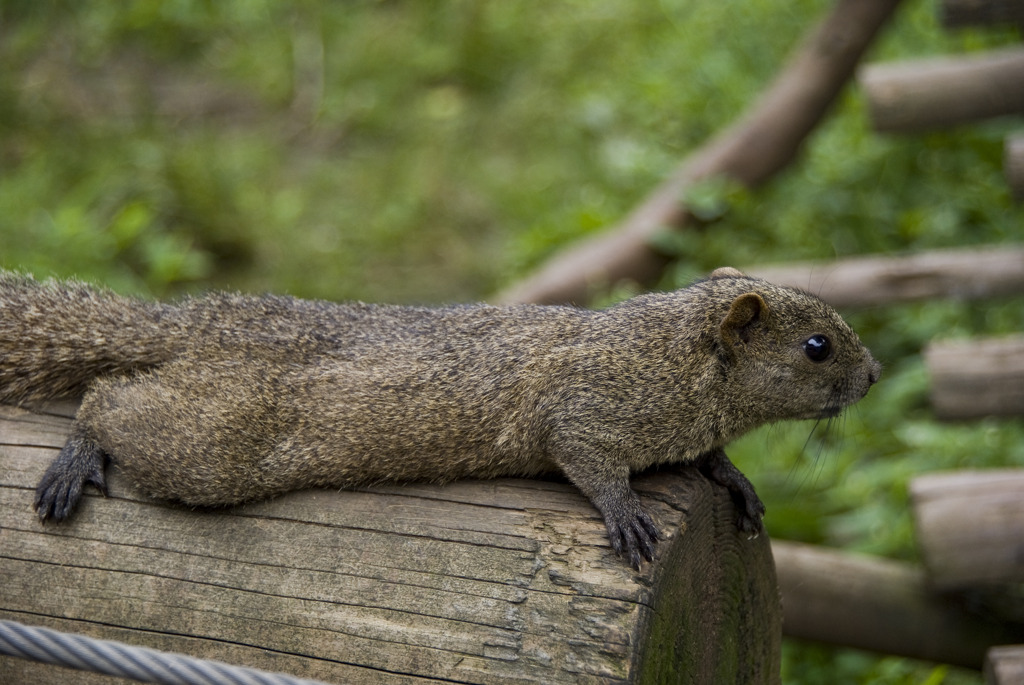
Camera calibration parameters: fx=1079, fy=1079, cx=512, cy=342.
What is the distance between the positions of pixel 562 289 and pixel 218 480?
12.9ft

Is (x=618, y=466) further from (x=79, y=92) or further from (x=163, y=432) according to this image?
(x=79, y=92)

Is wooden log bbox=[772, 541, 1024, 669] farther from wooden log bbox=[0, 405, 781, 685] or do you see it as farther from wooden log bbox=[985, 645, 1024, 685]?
wooden log bbox=[0, 405, 781, 685]

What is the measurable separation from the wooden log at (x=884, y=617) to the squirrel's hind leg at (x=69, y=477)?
2727 millimetres

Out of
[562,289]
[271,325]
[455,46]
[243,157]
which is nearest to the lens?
[271,325]

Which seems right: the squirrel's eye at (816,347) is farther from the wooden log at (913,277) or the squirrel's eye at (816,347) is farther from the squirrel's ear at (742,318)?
the wooden log at (913,277)

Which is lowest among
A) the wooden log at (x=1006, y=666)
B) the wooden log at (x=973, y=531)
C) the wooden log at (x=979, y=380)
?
the wooden log at (x=1006, y=666)

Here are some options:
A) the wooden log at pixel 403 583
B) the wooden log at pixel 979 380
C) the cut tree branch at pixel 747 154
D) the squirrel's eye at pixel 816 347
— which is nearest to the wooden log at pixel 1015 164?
the wooden log at pixel 979 380

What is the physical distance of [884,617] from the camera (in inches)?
173

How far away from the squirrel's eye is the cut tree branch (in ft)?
11.0

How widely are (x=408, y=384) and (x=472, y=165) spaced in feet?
20.9

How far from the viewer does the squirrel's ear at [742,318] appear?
10.1 ft

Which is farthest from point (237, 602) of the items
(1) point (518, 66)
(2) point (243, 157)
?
(1) point (518, 66)

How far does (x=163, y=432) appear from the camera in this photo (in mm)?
2990

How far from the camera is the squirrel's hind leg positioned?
2.81 m
